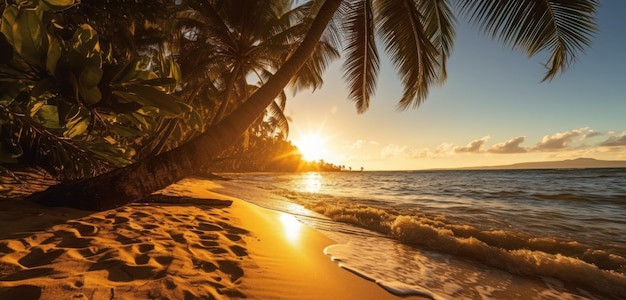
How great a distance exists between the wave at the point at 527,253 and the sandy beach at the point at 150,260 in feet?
6.77

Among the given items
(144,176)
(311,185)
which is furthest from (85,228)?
(311,185)

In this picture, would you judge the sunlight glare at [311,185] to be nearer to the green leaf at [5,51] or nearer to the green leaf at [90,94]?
the green leaf at [90,94]

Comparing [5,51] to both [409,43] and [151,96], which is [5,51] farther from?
[409,43]

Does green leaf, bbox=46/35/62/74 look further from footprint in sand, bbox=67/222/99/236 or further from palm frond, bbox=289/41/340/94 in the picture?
palm frond, bbox=289/41/340/94

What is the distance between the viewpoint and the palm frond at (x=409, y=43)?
5.46m

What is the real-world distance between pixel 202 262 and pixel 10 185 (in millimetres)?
4880

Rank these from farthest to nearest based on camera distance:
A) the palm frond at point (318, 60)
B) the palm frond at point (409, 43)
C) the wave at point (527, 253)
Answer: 1. the palm frond at point (318, 60)
2. the palm frond at point (409, 43)
3. the wave at point (527, 253)

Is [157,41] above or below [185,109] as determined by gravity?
above

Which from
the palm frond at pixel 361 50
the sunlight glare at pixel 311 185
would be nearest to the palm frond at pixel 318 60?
the palm frond at pixel 361 50

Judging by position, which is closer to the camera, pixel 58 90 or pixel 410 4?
pixel 58 90

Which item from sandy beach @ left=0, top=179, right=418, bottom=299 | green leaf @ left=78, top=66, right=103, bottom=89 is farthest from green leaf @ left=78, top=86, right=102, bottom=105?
sandy beach @ left=0, top=179, right=418, bottom=299

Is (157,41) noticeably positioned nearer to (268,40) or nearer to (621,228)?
(268,40)

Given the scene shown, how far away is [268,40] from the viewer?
8.65m

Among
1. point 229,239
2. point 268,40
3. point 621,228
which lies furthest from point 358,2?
point 621,228
